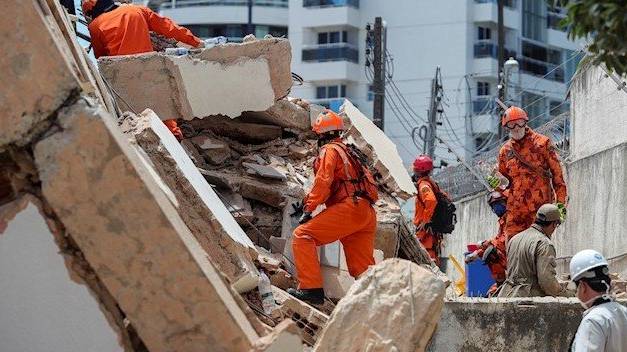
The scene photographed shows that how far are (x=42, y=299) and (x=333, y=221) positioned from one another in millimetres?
3758

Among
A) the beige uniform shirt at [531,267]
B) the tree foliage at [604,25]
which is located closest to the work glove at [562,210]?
the beige uniform shirt at [531,267]

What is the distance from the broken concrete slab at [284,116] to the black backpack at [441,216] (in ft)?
6.44

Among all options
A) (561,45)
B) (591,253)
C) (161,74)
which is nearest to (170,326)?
(591,253)

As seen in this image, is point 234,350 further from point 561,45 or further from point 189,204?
point 561,45

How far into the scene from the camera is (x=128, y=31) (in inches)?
417

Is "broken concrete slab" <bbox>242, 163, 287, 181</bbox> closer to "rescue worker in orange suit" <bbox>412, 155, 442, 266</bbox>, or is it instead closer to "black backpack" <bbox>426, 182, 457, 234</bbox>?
"rescue worker in orange suit" <bbox>412, 155, 442, 266</bbox>

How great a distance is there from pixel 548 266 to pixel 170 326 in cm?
445

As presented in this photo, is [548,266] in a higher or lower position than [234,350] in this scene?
lower

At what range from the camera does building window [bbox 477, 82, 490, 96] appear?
5069 centimetres

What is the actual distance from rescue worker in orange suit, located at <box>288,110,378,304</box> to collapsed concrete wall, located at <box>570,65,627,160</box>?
6.48 meters

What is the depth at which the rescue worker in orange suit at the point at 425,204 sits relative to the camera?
12.4 m

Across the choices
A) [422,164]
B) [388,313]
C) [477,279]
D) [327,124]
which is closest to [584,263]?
[388,313]

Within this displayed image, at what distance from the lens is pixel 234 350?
5.80 meters

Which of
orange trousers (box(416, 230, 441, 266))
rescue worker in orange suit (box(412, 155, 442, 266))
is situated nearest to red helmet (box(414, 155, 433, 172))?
rescue worker in orange suit (box(412, 155, 442, 266))
